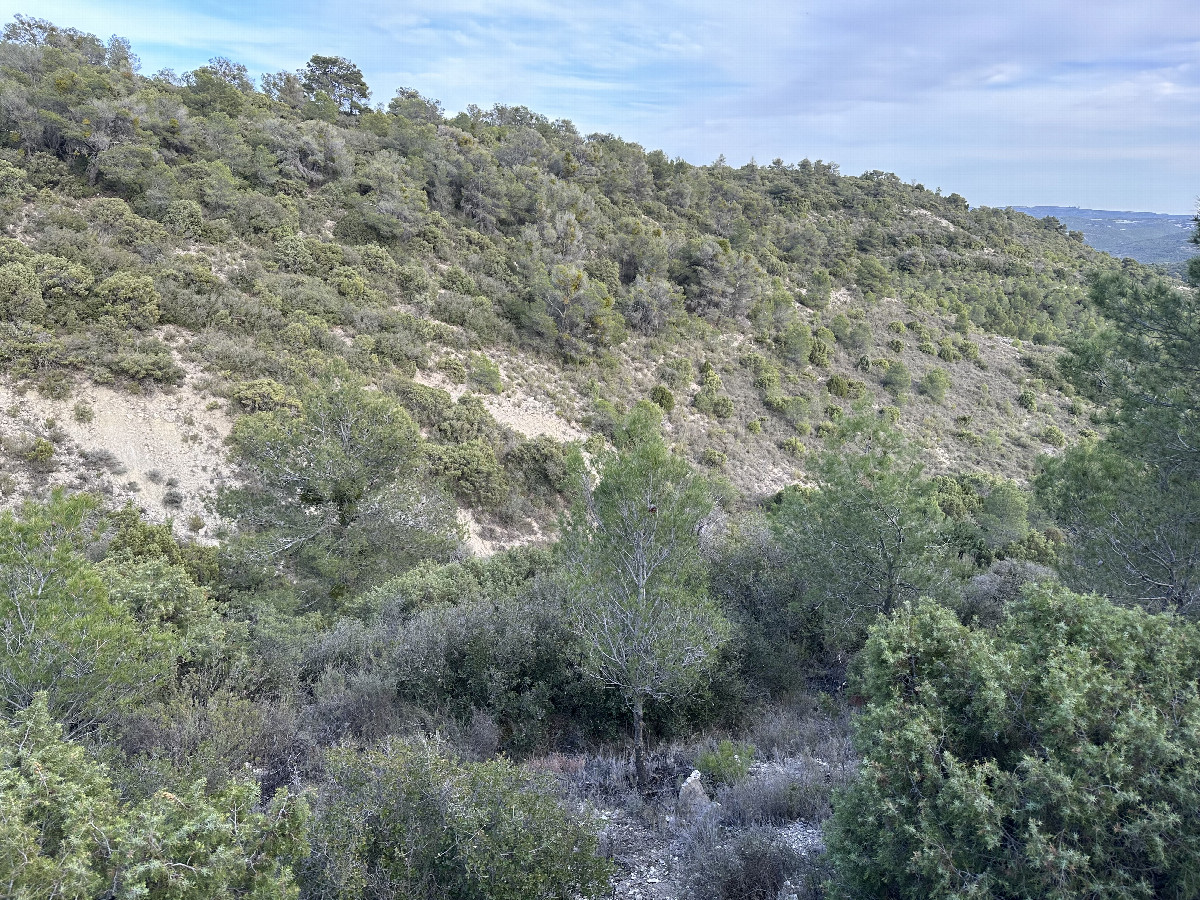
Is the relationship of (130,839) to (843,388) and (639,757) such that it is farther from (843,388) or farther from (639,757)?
(843,388)

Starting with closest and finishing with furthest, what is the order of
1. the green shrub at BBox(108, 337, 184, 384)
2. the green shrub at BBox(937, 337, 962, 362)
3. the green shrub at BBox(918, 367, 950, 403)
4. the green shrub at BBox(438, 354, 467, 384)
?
the green shrub at BBox(108, 337, 184, 384)
the green shrub at BBox(438, 354, 467, 384)
the green shrub at BBox(918, 367, 950, 403)
the green shrub at BBox(937, 337, 962, 362)

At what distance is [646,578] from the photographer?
239 inches

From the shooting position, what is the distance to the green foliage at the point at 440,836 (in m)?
3.21

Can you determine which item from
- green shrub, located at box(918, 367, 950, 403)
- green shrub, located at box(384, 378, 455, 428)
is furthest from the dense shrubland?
green shrub, located at box(918, 367, 950, 403)

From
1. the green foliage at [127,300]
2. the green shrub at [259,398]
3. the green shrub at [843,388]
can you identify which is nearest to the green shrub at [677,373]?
the green shrub at [843,388]

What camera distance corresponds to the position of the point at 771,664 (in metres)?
8.56

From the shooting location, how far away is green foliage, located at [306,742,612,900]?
3211 mm

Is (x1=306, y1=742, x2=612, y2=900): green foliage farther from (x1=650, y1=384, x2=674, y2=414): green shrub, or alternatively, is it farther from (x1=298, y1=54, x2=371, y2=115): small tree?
(x1=298, y1=54, x2=371, y2=115): small tree

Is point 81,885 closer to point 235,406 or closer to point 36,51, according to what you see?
point 235,406

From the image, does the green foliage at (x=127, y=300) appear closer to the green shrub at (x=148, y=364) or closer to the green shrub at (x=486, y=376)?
the green shrub at (x=148, y=364)

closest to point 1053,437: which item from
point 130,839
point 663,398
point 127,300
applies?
point 663,398

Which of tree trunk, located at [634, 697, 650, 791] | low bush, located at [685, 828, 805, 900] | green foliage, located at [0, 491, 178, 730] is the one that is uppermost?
green foliage, located at [0, 491, 178, 730]

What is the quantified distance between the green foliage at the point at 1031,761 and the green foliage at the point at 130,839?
303 cm

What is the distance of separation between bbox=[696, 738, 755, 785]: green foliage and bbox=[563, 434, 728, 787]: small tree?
2.10ft
